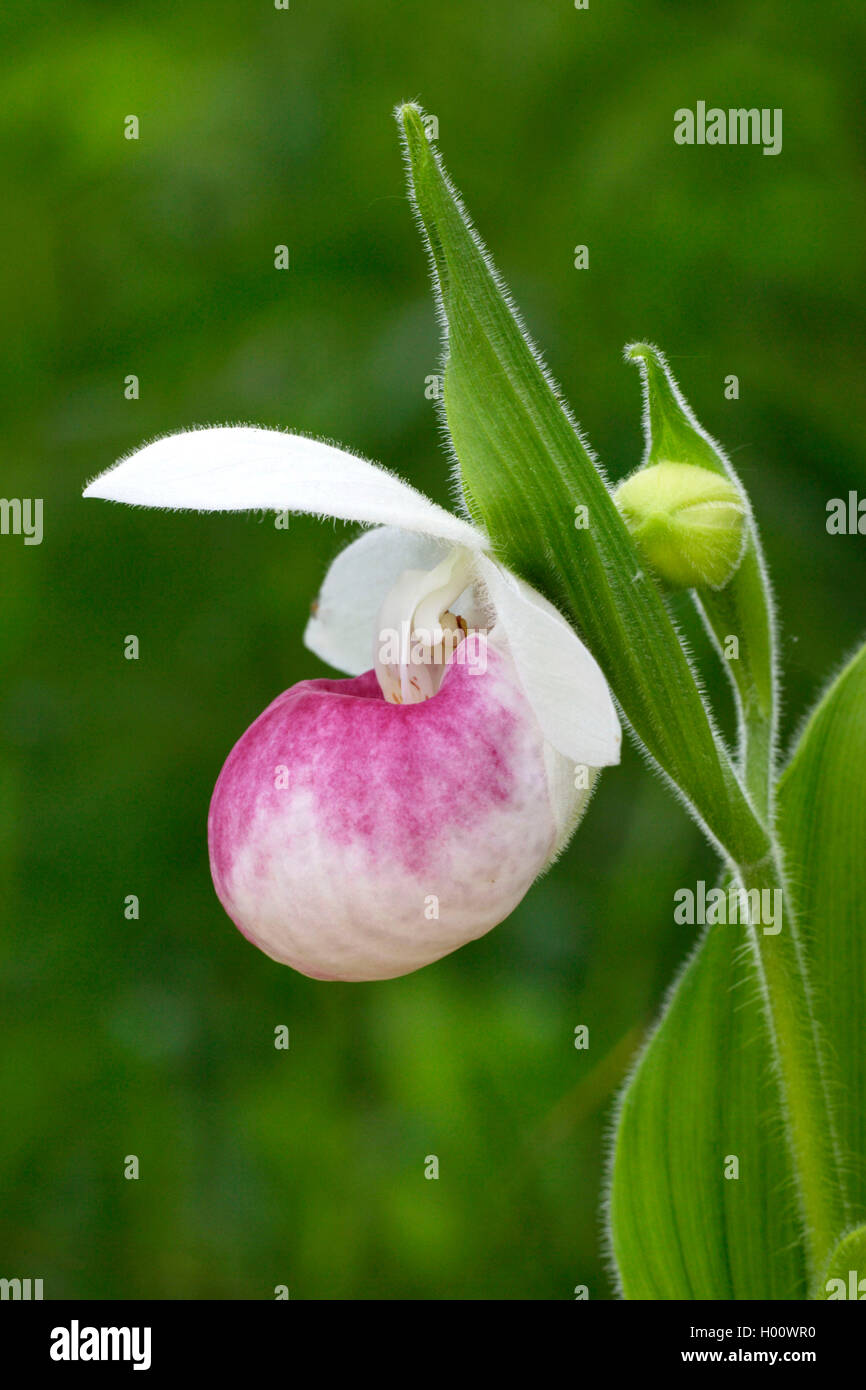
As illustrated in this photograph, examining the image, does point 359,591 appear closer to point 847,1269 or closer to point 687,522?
point 687,522

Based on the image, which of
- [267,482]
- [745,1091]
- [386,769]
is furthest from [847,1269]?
[267,482]

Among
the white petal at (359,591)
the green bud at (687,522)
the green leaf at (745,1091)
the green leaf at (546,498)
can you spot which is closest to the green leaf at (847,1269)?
the green leaf at (745,1091)

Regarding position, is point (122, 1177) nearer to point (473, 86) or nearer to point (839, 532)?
point (839, 532)

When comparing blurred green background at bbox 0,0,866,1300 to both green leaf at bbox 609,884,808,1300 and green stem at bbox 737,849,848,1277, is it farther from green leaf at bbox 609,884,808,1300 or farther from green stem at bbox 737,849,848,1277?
green stem at bbox 737,849,848,1277

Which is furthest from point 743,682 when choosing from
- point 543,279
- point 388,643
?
point 543,279

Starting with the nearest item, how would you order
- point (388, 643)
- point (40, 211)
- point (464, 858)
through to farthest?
point (464, 858) → point (388, 643) → point (40, 211)
